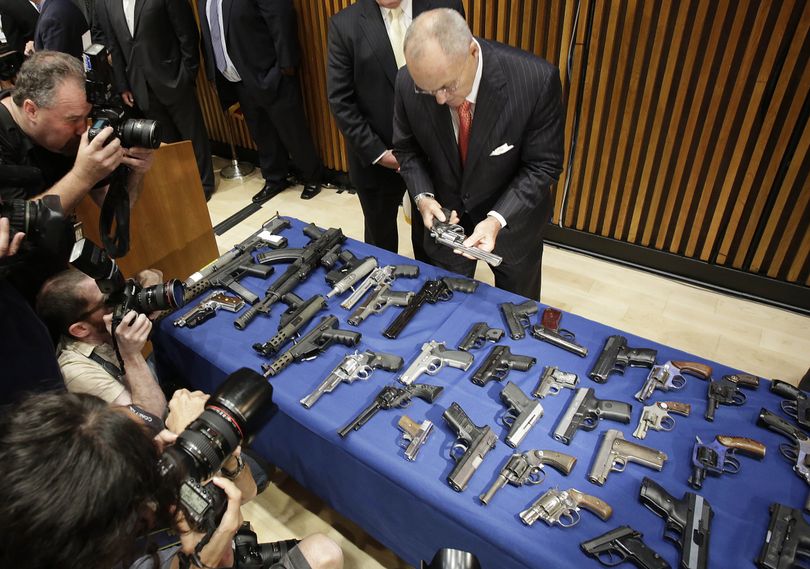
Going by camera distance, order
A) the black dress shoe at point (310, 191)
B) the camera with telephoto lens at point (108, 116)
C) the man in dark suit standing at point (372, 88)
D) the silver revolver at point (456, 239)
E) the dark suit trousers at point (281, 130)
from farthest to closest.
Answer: the black dress shoe at point (310, 191)
the dark suit trousers at point (281, 130)
the man in dark suit standing at point (372, 88)
the silver revolver at point (456, 239)
the camera with telephoto lens at point (108, 116)

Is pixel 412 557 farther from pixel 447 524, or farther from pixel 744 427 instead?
pixel 744 427

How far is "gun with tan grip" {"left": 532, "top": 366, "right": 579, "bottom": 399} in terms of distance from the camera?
2.15 m

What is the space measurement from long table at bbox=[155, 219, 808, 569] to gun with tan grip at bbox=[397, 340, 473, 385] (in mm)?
41

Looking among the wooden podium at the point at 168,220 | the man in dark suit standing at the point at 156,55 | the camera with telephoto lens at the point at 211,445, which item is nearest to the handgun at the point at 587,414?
the camera with telephoto lens at the point at 211,445

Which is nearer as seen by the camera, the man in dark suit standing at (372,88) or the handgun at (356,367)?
the handgun at (356,367)

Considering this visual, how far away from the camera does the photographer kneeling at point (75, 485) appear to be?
101cm

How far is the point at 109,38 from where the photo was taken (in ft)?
16.8

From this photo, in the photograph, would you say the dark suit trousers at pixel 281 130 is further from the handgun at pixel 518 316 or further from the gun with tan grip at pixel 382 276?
the handgun at pixel 518 316

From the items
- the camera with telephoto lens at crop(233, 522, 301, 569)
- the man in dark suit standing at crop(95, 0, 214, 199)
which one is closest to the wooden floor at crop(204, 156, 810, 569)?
the camera with telephoto lens at crop(233, 522, 301, 569)

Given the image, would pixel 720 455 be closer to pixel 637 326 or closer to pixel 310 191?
pixel 637 326

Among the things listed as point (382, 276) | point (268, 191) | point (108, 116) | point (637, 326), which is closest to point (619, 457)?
point (382, 276)

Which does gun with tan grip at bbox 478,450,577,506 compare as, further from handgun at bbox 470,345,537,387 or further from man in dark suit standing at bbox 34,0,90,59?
man in dark suit standing at bbox 34,0,90,59

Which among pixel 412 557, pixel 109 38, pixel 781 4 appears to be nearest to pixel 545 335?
pixel 412 557

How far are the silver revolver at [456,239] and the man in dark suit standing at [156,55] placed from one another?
153 inches
